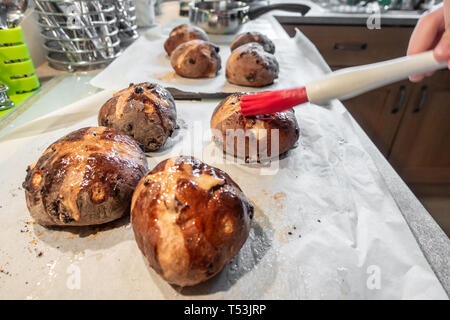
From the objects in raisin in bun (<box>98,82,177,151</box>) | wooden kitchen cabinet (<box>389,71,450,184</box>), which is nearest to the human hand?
raisin in bun (<box>98,82,177,151</box>)

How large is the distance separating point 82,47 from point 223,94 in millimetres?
916

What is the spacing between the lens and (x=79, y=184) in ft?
2.58

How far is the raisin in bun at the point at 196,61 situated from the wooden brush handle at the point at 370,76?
101 centimetres

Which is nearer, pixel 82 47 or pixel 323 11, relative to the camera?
pixel 82 47

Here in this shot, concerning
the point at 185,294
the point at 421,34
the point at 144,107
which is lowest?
the point at 185,294

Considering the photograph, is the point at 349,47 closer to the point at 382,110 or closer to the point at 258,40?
the point at 382,110

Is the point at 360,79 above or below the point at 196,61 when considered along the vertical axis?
above

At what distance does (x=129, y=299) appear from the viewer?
68 cm

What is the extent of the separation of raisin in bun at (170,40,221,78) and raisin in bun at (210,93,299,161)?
2.14 ft

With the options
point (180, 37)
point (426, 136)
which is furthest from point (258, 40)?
point (426, 136)

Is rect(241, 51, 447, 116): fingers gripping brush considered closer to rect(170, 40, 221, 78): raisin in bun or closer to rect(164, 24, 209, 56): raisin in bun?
rect(170, 40, 221, 78): raisin in bun

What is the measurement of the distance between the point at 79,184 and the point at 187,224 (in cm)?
34
